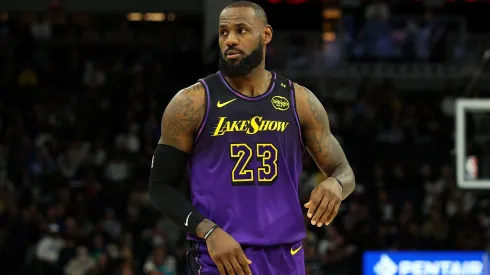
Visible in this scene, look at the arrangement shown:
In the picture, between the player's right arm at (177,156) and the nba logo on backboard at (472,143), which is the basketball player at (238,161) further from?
the nba logo on backboard at (472,143)

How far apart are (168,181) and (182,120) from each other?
286mm

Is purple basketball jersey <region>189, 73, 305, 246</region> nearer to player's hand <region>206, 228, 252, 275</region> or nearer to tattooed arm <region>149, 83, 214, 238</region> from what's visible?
tattooed arm <region>149, 83, 214, 238</region>

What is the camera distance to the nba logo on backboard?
1105 cm

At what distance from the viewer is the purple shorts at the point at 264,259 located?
4215 mm

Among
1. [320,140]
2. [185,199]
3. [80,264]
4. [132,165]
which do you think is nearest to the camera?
[185,199]

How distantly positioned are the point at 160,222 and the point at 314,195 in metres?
10.8

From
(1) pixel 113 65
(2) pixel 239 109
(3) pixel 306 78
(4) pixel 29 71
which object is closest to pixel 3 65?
(4) pixel 29 71

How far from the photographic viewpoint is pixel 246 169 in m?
4.22

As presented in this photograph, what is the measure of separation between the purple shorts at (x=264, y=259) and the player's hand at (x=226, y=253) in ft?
0.57

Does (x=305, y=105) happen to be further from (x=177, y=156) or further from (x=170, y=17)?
(x=170, y=17)

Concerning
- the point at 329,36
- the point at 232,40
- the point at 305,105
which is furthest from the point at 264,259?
the point at 329,36

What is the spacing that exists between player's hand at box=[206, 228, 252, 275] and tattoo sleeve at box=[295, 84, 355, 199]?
66cm

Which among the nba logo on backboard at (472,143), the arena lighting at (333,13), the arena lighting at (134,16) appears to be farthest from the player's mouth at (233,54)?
the arena lighting at (134,16)

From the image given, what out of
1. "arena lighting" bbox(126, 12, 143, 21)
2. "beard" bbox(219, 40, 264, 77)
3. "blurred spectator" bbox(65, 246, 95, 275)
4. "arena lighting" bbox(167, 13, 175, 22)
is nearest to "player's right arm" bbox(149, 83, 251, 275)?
"beard" bbox(219, 40, 264, 77)
